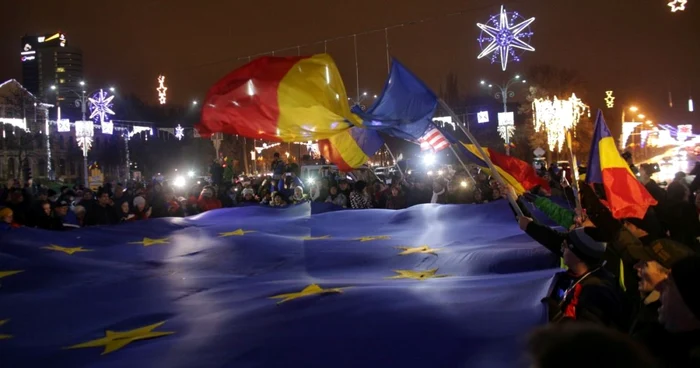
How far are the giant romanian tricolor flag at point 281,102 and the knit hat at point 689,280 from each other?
21.2 ft

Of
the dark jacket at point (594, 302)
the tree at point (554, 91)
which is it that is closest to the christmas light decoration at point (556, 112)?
the tree at point (554, 91)

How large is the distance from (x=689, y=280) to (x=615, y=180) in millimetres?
4181

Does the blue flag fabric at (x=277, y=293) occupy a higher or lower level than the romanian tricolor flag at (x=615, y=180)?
lower

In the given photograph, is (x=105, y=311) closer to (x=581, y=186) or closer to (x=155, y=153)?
(x=581, y=186)

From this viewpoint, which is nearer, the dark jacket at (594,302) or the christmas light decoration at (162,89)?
the dark jacket at (594,302)

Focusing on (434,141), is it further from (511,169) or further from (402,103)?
(402,103)

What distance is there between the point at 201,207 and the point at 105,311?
8.91 m

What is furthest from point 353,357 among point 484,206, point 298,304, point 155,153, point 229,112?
point 155,153

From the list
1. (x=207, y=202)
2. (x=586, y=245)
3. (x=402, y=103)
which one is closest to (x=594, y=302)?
(x=586, y=245)

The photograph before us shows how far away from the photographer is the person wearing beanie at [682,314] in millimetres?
2527

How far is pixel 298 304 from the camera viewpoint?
5.70 m

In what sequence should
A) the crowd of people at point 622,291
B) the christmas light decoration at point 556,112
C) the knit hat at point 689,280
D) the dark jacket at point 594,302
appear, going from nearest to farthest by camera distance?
the crowd of people at point 622,291, the knit hat at point 689,280, the dark jacket at point 594,302, the christmas light decoration at point 556,112

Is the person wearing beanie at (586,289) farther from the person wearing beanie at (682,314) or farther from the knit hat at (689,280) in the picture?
the knit hat at (689,280)

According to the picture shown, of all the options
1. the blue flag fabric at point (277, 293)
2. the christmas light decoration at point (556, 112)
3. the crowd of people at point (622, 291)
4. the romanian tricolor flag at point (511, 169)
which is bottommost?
the blue flag fabric at point (277, 293)
